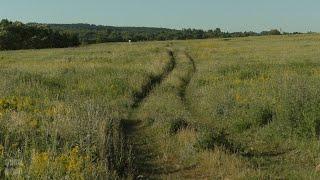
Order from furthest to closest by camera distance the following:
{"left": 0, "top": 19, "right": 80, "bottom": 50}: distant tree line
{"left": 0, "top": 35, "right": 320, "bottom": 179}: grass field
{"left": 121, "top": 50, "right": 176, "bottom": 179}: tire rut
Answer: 1. {"left": 0, "top": 19, "right": 80, "bottom": 50}: distant tree line
2. {"left": 121, "top": 50, "right": 176, "bottom": 179}: tire rut
3. {"left": 0, "top": 35, "right": 320, "bottom": 179}: grass field

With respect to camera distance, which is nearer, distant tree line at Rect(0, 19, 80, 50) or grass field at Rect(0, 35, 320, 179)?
grass field at Rect(0, 35, 320, 179)

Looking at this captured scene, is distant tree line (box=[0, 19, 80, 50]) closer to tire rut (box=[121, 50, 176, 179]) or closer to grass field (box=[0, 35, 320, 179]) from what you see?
grass field (box=[0, 35, 320, 179])

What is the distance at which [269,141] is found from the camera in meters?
12.7

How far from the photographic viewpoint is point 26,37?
270 feet

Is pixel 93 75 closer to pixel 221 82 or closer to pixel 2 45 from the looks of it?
pixel 221 82

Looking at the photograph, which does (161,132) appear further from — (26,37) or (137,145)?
(26,37)

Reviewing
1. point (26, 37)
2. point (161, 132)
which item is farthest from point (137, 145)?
point (26, 37)

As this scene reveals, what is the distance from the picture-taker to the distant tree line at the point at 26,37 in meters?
79.1

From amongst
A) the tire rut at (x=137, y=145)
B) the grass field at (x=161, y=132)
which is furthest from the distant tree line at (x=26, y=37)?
the tire rut at (x=137, y=145)

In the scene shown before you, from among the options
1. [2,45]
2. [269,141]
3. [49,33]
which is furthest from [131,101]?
[49,33]

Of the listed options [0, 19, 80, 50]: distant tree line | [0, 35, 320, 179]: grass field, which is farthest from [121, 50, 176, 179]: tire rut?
[0, 19, 80, 50]: distant tree line

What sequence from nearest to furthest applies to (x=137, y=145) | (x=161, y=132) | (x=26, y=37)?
(x=137, y=145) → (x=161, y=132) → (x=26, y=37)

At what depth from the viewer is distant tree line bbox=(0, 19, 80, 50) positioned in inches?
3115

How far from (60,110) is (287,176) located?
584 cm
